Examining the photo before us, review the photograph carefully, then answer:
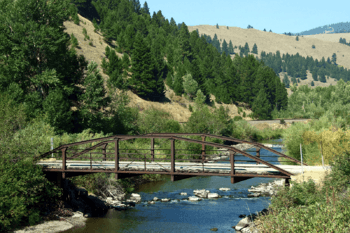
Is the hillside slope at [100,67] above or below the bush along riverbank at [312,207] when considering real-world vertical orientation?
above

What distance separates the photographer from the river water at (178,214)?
25141 mm

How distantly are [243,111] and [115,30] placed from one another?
45.0 m

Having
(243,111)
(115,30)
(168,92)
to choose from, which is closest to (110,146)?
(168,92)

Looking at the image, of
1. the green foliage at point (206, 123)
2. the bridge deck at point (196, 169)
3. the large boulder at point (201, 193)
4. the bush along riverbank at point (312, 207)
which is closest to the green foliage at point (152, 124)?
the green foliage at point (206, 123)

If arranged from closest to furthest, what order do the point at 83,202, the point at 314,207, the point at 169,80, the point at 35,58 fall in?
1. the point at 314,207
2. the point at 83,202
3. the point at 35,58
4. the point at 169,80

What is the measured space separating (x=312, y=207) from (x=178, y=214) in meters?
14.1

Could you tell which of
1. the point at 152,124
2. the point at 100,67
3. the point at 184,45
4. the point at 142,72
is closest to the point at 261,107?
the point at 184,45

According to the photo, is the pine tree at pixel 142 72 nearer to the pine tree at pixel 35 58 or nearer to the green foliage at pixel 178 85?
the green foliage at pixel 178 85

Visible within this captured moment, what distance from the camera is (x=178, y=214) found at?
28234 millimetres

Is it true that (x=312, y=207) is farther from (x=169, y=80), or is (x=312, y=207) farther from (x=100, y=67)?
(x=169, y=80)

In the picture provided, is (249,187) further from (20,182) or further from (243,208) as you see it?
(20,182)

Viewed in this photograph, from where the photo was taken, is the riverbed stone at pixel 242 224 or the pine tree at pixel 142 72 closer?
the riverbed stone at pixel 242 224

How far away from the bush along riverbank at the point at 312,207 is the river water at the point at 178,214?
227 cm

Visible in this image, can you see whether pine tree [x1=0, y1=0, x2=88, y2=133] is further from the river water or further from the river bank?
the river water
